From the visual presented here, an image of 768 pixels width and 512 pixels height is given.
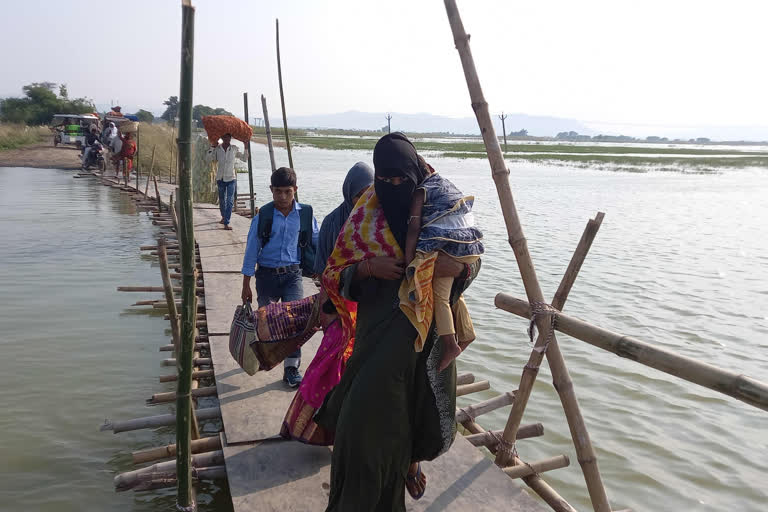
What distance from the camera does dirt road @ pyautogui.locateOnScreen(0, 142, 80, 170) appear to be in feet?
68.5

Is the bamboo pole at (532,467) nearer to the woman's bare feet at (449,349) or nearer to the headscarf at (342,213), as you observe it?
the woman's bare feet at (449,349)

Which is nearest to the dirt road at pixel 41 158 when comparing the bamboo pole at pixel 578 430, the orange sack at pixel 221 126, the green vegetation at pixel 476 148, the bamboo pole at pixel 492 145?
the orange sack at pixel 221 126

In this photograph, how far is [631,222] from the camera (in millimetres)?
13617

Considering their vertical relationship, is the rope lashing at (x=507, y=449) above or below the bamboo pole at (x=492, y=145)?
below

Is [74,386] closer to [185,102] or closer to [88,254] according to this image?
[185,102]

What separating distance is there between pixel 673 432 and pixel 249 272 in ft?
11.4

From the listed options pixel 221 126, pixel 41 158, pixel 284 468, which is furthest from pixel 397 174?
pixel 41 158

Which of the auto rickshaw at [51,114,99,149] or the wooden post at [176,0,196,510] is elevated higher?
the auto rickshaw at [51,114,99,149]

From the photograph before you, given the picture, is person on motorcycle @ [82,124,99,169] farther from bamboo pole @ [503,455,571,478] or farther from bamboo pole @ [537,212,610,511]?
bamboo pole @ [537,212,610,511]

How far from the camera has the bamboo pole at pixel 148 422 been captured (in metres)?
3.25

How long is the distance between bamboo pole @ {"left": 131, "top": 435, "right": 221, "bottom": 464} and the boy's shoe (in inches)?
26.9

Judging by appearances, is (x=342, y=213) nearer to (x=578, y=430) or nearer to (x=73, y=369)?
(x=578, y=430)

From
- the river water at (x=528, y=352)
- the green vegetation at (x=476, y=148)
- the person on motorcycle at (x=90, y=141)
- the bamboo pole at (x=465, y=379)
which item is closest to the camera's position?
the river water at (x=528, y=352)

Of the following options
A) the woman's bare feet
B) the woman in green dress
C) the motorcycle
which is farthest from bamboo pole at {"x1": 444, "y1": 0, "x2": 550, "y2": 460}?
the motorcycle
